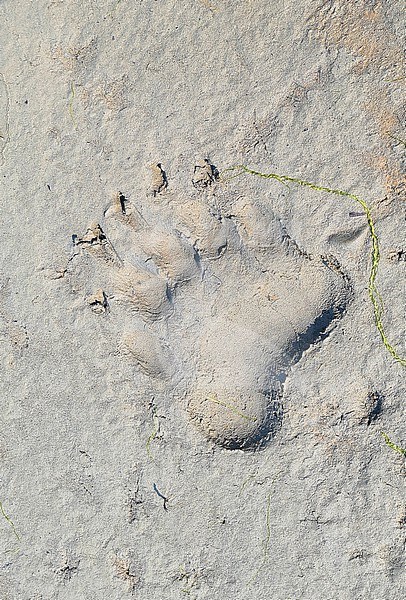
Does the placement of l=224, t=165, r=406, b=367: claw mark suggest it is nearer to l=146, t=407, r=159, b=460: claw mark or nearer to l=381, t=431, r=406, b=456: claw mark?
l=381, t=431, r=406, b=456: claw mark

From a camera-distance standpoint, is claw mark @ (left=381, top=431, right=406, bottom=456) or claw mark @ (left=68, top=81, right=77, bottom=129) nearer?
claw mark @ (left=381, top=431, right=406, bottom=456)

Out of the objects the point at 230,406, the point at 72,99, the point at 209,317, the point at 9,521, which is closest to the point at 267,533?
the point at 230,406

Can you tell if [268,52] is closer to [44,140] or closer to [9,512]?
[44,140]

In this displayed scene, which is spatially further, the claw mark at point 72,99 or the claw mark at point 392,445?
the claw mark at point 72,99

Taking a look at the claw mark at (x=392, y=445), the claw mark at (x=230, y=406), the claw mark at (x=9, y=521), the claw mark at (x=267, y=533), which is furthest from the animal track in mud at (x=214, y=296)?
the claw mark at (x=9, y=521)

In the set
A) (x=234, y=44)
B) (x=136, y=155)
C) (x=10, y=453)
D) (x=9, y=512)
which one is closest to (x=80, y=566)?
(x=9, y=512)

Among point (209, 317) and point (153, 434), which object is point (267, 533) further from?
point (209, 317)

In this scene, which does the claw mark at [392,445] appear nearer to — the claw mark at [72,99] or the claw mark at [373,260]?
the claw mark at [373,260]

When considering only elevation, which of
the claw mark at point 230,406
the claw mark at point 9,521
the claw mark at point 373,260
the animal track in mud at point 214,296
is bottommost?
the claw mark at point 9,521

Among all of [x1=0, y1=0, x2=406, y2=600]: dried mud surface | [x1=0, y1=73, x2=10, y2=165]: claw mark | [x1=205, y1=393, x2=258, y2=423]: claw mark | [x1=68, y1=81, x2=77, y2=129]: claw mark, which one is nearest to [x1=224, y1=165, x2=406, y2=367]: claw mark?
[x1=0, y1=0, x2=406, y2=600]: dried mud surface

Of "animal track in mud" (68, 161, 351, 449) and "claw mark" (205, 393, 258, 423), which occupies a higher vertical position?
"animal track in mud" (68, 161, 351, 449)
